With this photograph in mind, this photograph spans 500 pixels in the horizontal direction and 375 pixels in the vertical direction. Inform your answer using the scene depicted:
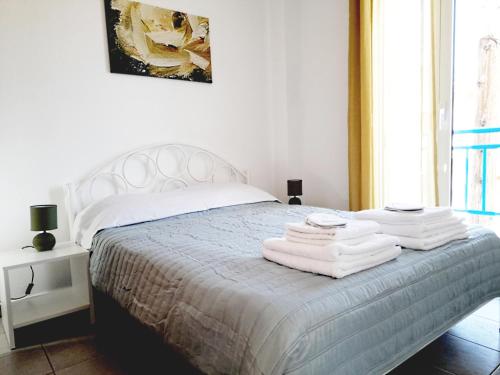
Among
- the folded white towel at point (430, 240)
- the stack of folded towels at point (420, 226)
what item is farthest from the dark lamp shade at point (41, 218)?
the folded white towel at point (430, 240)

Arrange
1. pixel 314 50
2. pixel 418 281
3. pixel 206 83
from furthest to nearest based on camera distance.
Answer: pixel 314 50 → pixel 206 83 → pixel 418 281

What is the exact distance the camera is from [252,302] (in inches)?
41.3

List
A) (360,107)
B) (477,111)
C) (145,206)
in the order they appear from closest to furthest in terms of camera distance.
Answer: (145,206) → (477,111) → (360,107)

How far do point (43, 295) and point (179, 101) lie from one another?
1.79 m

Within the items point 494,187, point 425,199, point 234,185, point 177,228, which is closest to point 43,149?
point 177,228

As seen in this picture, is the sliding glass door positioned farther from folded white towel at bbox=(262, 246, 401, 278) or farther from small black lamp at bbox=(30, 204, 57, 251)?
small black lamp at bbox=(30, 204, 57, 251)

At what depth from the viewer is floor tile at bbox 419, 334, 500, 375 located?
5.05 feet

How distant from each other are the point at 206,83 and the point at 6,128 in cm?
161

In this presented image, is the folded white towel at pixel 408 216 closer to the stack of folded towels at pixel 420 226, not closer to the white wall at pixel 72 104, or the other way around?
the stack of folded towels at pixel 420 226

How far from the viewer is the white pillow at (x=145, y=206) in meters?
2.23

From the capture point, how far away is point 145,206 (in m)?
2.39

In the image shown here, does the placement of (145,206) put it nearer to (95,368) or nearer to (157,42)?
(95,368)

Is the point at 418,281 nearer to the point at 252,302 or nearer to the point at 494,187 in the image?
the point at 252,302

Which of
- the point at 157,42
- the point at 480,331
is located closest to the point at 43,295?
the point at 157,42
